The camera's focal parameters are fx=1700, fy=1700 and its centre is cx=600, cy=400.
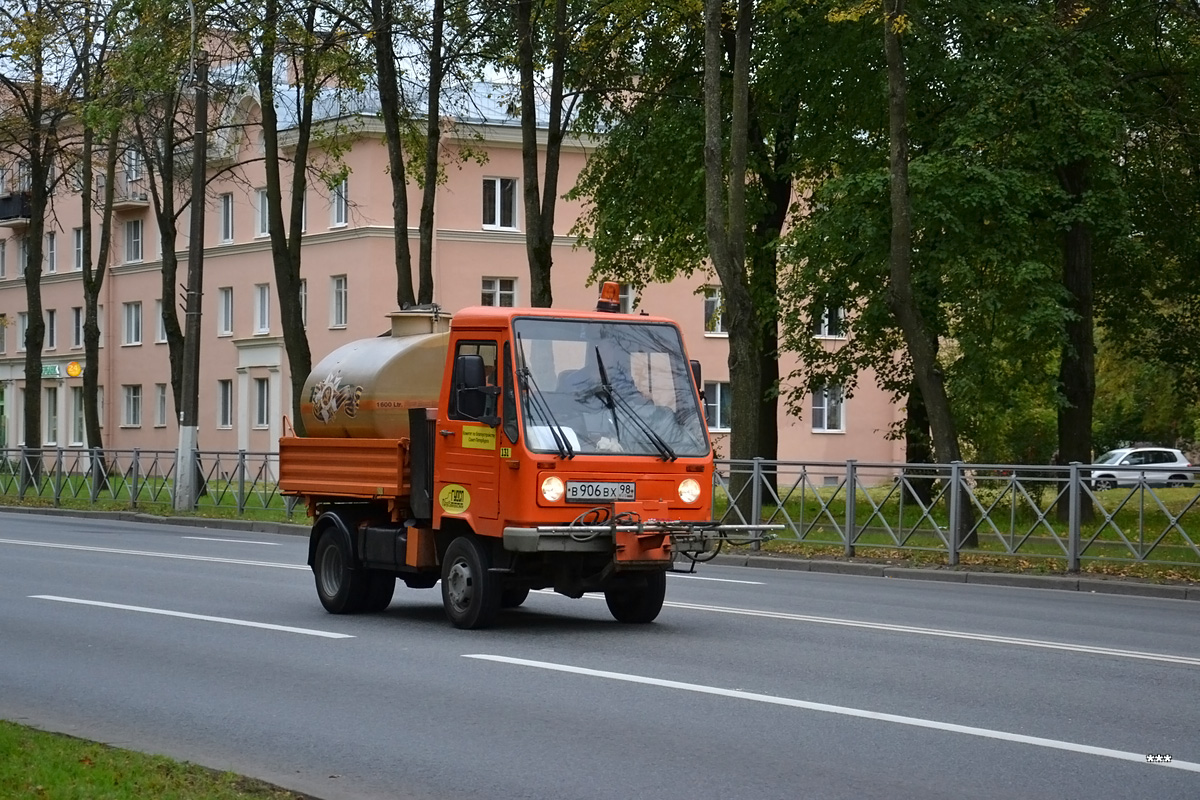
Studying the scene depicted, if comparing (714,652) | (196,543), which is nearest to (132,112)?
(196,543)

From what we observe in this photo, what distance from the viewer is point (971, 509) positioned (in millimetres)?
22922

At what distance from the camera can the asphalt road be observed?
26.0 feet

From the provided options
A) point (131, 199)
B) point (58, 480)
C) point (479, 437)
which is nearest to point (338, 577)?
point (479, 437)

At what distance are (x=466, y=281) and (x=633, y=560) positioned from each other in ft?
143

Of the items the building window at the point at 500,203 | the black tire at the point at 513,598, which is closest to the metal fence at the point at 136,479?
the black tire at the point at 513,598

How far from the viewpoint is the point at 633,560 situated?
1319cm

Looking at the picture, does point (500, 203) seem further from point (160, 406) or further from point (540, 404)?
point (540, 404)

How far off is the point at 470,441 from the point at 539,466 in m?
0.83

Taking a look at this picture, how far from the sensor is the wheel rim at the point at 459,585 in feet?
44.7

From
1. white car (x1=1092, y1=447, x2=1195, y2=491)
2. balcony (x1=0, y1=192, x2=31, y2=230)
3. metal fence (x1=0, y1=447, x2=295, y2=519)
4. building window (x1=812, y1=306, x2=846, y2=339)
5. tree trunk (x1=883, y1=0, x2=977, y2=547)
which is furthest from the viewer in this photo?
balcony (x1=0, y1=192, x2=31, y2=230)

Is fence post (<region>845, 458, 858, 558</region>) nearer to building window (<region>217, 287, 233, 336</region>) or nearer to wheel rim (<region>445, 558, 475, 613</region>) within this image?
wheel rim (<region>445, 558, 475, 613</region>)

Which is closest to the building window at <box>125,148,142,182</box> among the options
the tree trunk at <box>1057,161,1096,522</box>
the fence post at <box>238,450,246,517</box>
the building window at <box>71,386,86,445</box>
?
the building window at <box>71,386,86,445</box>

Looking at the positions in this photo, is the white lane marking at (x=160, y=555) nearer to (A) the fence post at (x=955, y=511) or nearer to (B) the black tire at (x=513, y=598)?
(B) the black tire at (x=513, y=598)

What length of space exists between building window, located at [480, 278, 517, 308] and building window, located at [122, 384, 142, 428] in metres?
17.6
